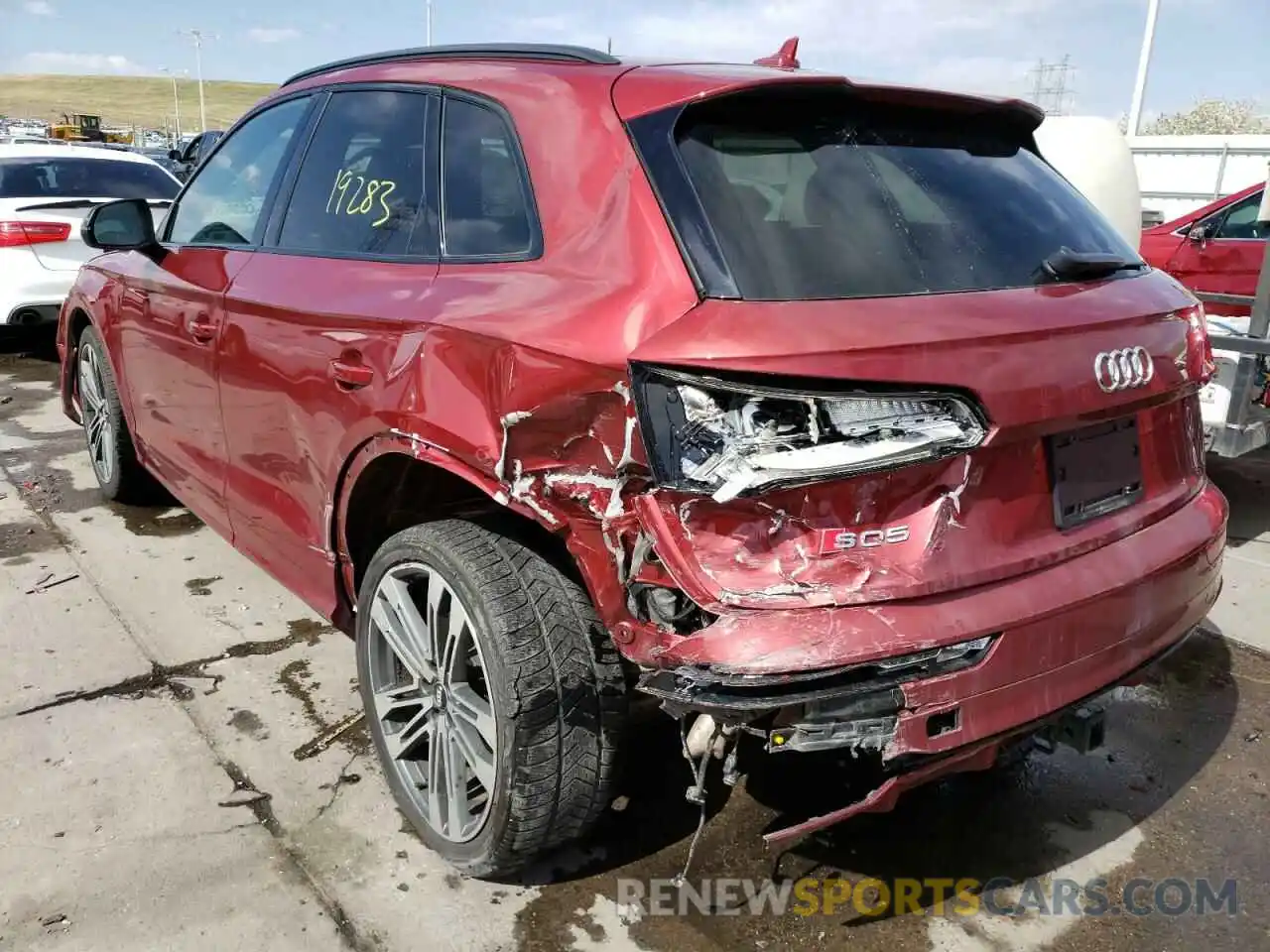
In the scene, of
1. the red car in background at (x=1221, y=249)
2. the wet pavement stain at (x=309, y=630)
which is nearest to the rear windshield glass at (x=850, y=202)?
the wet pavement stain at (x=309, y=630)

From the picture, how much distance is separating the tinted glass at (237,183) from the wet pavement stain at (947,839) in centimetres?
208

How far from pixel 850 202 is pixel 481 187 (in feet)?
2.84

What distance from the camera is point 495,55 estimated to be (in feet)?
8.31

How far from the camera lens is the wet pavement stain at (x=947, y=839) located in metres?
2.21

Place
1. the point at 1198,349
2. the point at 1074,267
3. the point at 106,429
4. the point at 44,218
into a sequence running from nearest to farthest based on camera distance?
1. the point at 1074,267
2. the point at 1198,349
3. the point at 106,429
4. the point at 44,218

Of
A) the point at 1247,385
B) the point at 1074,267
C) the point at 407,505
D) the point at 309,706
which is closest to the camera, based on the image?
the point at 1074,267

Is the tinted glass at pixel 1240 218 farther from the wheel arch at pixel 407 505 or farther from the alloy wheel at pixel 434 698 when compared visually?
the alloy wheel at pixel 434 698

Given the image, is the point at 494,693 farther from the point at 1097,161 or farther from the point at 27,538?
the point at 1097,161

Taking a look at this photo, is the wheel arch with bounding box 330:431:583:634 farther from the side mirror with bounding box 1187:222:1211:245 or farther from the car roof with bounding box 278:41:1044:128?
the side mirror with bounding box 1187:222:1211:245

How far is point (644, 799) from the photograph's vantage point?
265 cm

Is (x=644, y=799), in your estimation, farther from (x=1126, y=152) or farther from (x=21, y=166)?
(x=21, y=166)

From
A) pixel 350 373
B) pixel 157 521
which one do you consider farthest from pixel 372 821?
pixel 157 521

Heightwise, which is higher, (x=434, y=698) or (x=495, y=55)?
(x=495, y=55)

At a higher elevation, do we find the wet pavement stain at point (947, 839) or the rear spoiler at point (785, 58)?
the rear spoiler at point (785, 58)
